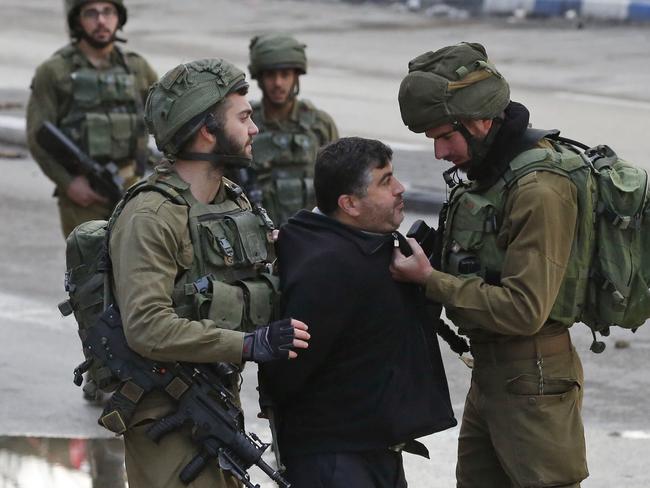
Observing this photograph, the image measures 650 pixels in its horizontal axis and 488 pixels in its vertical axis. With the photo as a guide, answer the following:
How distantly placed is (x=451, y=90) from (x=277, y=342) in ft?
3.24

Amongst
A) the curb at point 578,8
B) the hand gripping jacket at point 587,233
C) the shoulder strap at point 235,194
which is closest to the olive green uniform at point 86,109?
the shoulder strap at point 235,194

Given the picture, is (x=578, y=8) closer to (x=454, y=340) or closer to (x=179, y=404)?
(x=454, y=340)

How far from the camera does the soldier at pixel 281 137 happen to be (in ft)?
24.7

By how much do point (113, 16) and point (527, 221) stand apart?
4000 mm

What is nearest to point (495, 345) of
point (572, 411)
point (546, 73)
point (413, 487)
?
point (572, 411)

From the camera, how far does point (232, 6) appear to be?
960 inches

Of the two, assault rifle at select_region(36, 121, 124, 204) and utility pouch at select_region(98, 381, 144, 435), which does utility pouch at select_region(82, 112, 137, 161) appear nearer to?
assault rifle at select_region(36, 121, 124, 204)

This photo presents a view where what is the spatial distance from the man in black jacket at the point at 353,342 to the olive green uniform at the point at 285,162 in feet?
9.72

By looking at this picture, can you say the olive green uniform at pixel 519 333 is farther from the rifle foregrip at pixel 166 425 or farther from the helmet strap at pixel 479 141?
the rifle foregrip at pixel 166 425

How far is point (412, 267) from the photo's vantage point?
14.7 ft

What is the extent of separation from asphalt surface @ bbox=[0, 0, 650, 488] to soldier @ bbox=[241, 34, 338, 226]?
1.03m

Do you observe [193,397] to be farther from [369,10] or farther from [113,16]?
[369,10]

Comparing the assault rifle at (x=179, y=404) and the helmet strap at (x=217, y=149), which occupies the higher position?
the helmet strap at (x=217, y=149)

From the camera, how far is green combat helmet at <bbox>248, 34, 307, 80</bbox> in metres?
7.52
